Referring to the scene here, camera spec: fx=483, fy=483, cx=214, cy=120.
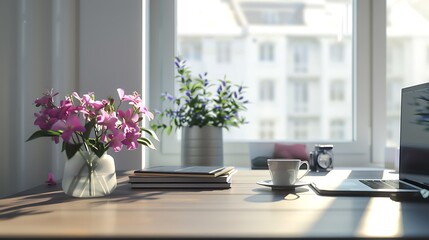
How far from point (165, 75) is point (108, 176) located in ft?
3.97

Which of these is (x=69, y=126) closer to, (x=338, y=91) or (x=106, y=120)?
(x=106, y=120)

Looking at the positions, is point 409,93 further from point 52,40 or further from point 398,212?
point 52,40

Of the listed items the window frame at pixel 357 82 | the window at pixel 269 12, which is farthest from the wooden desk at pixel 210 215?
the window at pixel 269 12

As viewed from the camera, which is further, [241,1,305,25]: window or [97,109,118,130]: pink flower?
[241,1,305,25]: window

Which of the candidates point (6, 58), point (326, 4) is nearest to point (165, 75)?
point (6, 58)

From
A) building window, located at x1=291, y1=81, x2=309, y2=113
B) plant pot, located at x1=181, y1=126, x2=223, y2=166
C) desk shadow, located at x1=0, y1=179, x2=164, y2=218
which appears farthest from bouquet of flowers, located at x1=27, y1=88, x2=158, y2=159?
building window, located at x1=291, y1=81, x2=309, y2=113

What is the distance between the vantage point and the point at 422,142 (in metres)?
1.23

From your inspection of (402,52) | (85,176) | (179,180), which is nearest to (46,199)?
(85,176)

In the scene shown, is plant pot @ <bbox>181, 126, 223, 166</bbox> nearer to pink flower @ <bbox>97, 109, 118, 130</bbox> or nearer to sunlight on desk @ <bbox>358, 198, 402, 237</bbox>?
pink flower @ <bbox>97, 109, 118, 130</bbox>

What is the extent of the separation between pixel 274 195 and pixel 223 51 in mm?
1486

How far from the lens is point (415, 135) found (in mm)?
1283

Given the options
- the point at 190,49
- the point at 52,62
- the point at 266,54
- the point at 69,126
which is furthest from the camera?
the point at 266,54

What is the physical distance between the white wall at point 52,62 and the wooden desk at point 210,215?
783mm

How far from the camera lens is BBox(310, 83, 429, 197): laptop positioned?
1187 mm
